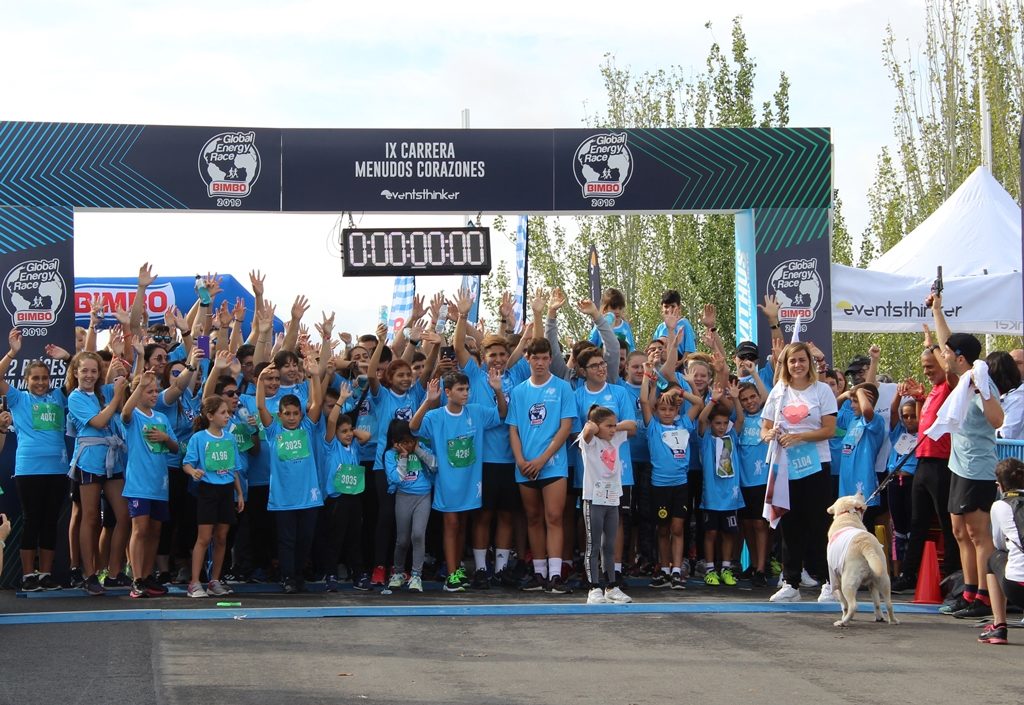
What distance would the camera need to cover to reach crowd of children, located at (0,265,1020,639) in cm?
1128

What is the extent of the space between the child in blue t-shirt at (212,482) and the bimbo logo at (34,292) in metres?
2.44

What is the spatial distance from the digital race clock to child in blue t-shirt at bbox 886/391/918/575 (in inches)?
164

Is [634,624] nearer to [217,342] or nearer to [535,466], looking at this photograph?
[535,466]

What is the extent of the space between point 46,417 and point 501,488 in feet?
12.8

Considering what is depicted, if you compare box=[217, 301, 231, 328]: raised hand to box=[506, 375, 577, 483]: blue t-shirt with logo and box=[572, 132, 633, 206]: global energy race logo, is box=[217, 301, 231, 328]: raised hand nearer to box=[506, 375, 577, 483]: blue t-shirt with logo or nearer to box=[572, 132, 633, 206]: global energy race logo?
box=[506, 375, 577, 483]: blue t-shirt with logo

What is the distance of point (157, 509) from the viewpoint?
11508 millimetres

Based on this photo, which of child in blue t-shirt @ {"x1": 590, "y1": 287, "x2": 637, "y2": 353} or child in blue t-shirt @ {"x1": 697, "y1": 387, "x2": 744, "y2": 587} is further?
child in blue t-shirt @ {"x1": 590, "y1": 287, "x2": 637, "y2": 353}

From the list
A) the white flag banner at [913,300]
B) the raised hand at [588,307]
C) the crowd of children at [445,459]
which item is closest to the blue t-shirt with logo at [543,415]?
the crowd of children at [445,459]

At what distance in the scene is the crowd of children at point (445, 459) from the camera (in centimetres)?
1128

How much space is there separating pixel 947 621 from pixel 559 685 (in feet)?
12.6

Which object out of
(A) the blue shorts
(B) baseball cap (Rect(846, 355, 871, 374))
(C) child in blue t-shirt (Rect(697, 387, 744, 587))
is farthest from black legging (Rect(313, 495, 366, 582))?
(B) baseball cap (Rect(846, 355, 871, 374))

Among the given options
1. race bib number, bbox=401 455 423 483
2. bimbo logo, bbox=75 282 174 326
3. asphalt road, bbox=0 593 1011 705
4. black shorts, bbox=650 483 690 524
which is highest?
bimbo logo, bbox=75 282 174 326

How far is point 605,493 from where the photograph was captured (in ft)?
36.2

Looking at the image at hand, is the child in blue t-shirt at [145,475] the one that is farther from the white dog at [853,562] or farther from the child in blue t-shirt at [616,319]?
the white dog at [853,562]
